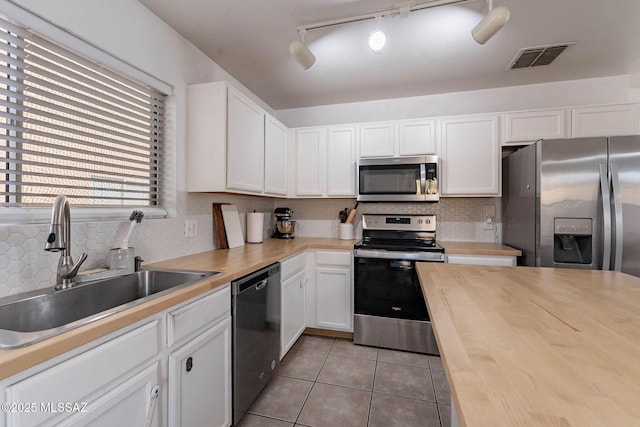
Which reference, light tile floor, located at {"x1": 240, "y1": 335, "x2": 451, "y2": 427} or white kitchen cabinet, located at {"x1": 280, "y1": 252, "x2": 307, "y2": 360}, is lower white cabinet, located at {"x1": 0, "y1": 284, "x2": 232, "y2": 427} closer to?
light tile floor, located at {"x1": 240, "y1": 335, "x2": 451, "y2": 427}

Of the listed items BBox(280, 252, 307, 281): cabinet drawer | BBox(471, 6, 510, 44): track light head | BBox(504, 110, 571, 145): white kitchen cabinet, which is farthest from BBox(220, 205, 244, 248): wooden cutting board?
BBox(504, 110, 571, 145): white kitchen cabinet

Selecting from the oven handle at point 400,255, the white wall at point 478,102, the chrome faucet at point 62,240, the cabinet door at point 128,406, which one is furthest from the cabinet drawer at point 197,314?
the white wall at point 478,102

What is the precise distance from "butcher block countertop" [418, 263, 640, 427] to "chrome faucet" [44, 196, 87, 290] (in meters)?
1.38

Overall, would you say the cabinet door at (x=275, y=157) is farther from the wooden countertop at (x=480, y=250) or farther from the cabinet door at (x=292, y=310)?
the wooden countertop at (x=480, y=250)

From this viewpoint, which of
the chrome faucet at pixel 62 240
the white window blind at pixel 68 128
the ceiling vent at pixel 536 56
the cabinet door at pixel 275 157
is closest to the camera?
the chrome faucet at pixel 62 240

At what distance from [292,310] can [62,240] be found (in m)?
1.63

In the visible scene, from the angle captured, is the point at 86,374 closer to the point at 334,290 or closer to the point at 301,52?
the point at 301,52

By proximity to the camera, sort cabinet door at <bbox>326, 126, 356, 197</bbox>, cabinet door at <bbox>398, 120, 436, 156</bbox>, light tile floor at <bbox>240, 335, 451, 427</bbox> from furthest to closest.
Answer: cabinet door at <bbox>326, 126, 356, 197</bbox>, cabinet door at <bbox>398, 120, 436, 156</bbox>, light tile floor at <bbox>240, 335, 451, 427</bbox>

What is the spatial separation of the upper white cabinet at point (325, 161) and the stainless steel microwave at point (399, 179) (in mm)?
176

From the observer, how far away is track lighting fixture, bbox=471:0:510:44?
147cm

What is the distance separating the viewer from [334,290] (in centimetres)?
271

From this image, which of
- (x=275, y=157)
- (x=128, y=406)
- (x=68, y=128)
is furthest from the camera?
(x=275, y=157)

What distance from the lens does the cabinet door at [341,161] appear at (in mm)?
2961

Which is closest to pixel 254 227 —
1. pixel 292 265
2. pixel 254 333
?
pixel 292 265
